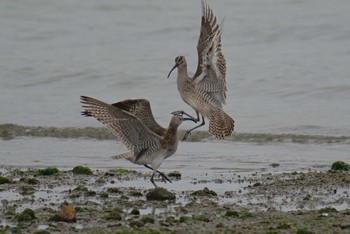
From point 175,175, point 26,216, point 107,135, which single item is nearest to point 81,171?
point 175,175

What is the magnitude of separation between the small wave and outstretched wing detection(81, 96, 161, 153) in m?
4.41

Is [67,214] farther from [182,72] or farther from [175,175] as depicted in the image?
[182,72]

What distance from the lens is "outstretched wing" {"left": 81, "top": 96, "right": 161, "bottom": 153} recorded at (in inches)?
366

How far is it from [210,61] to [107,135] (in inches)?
127

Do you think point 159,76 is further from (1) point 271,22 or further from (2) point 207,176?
(2) point 207,176

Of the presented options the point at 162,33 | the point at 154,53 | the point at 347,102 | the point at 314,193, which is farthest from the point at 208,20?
the point at 162,33

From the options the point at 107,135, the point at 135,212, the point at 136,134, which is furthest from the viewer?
the point at 107,135

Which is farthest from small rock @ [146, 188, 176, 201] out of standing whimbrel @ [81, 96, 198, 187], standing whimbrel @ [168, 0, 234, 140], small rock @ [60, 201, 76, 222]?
standing whimbrel @ [168, 0, 234, 140]

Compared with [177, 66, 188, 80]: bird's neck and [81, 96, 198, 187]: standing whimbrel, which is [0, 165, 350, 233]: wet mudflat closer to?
[81, 96, 198, 187]: standing whimbrel

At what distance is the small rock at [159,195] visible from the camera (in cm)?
895

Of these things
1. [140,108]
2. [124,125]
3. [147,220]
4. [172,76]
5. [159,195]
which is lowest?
[147,220]

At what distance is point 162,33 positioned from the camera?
2211 cm

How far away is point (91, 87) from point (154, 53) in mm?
2843

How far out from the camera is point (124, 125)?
9.49 metres
